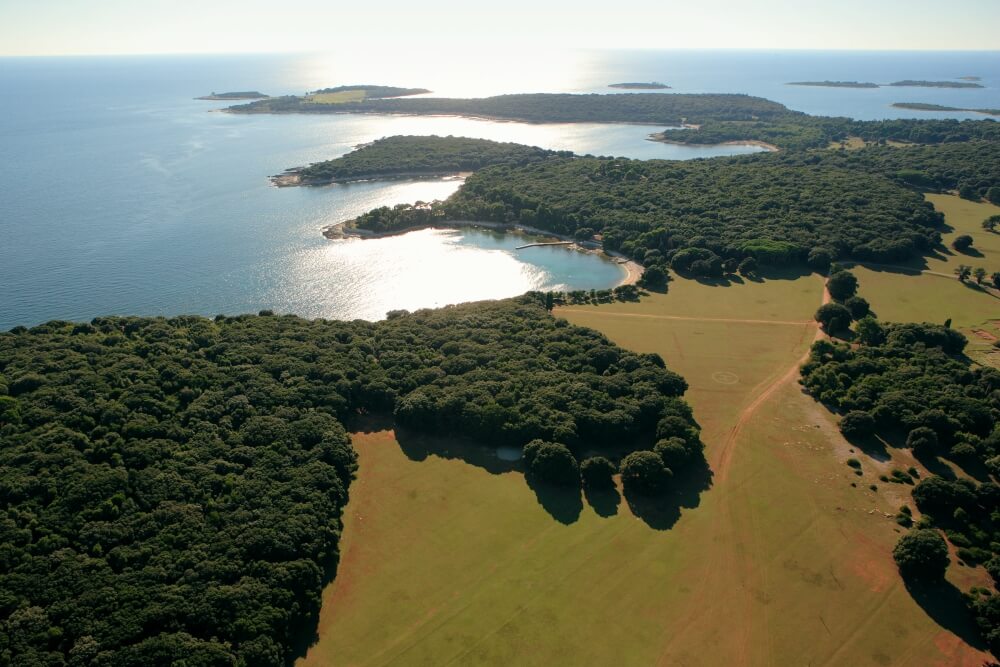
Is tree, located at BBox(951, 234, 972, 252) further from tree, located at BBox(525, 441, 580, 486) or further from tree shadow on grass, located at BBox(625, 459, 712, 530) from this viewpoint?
tree, located at BBox(525, 441, 580, 486)

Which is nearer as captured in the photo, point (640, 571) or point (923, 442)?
point (640, 571)

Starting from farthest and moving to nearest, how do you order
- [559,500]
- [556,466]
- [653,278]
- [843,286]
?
[653,278] → [843,286] → [556,466] → [559,500]

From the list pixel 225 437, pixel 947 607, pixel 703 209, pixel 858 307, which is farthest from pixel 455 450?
pixel 703 209

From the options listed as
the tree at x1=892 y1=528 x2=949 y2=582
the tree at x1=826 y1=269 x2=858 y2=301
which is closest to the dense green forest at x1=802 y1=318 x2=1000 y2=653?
the tree at x1=892 y1=528 x2=949 y2=582

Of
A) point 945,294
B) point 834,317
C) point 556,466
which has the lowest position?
point 945,294

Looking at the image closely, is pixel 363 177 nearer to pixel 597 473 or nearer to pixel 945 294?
pixel 945 294

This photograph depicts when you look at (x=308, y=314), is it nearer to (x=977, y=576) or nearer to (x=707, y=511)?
(x=707, y=511)

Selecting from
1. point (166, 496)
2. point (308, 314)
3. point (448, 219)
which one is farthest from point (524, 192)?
point (166, 496)
